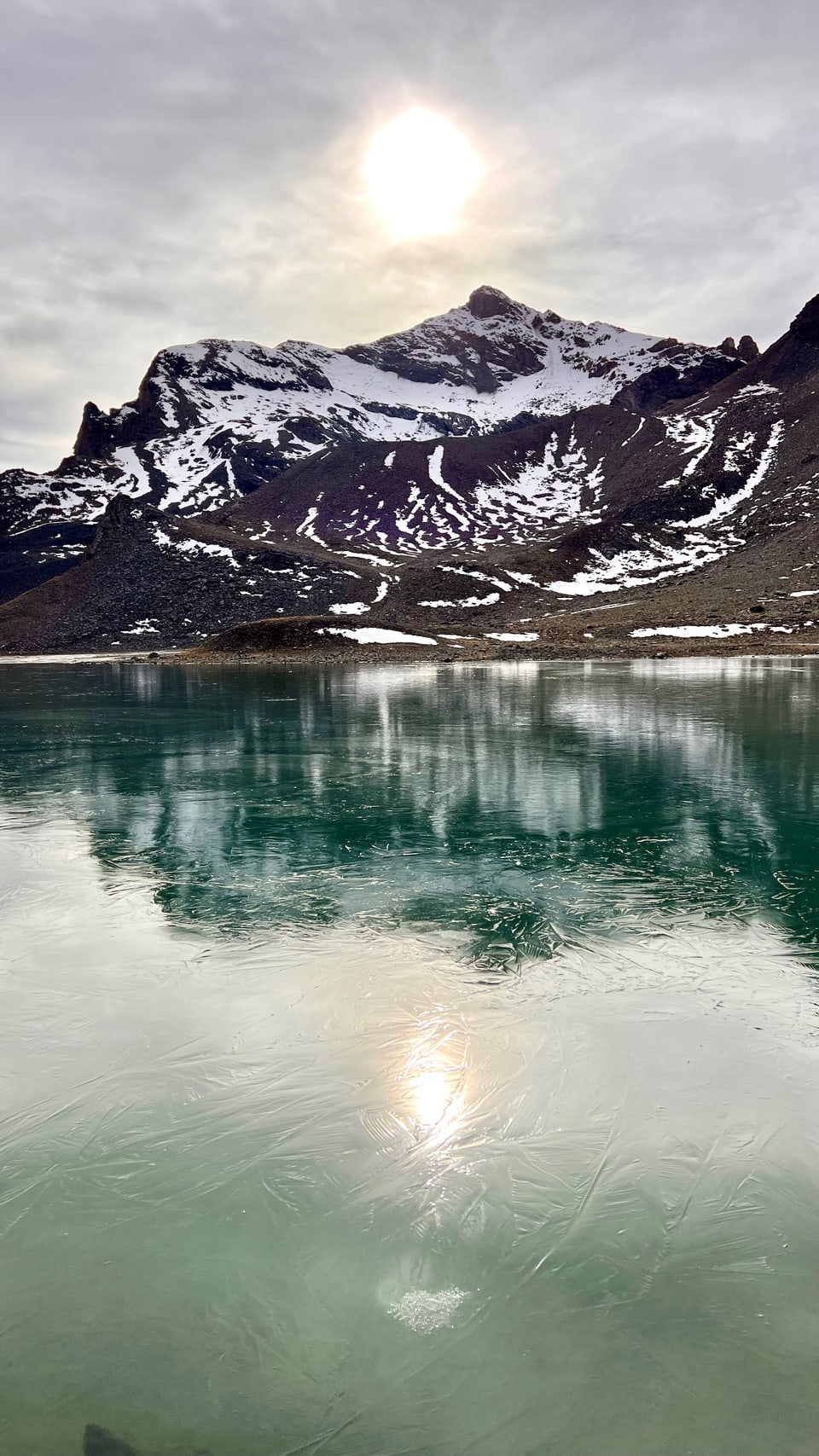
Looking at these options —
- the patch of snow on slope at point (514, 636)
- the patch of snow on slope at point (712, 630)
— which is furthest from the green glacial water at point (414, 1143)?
the patch of snow on slope at point (514, 636)

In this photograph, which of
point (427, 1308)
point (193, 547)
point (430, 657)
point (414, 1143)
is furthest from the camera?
point (193, 547)

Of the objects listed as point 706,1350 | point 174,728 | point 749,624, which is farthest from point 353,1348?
point 749,624

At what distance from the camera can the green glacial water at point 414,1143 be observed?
4.61 metres

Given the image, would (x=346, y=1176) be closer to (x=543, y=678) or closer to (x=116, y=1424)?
(x=116, y=1424)

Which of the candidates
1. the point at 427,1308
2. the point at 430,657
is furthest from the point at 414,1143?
the point at 430,657

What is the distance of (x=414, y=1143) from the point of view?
22.2ft

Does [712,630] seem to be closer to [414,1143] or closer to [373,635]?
[373,635]

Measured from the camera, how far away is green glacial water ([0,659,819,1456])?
4.61 meters

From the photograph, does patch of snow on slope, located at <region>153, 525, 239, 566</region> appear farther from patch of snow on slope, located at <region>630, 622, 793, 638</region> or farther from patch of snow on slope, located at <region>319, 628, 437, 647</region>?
patch of snow on slope, located at <region>630, 622, 793, 638</region>

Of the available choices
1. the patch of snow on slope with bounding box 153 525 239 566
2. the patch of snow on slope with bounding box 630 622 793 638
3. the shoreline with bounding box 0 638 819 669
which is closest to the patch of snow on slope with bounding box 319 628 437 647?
the shoreline with bounding box 0 638 819 669

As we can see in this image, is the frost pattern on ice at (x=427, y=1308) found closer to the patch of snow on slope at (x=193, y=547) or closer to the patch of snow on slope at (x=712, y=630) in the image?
the patch of snow on slope at (x=712, y=630)

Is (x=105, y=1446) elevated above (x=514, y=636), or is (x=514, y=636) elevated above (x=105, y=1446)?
(x=514, y=636)

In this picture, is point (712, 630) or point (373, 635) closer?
point (712, 630)

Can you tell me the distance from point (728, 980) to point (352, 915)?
5.54 metres
